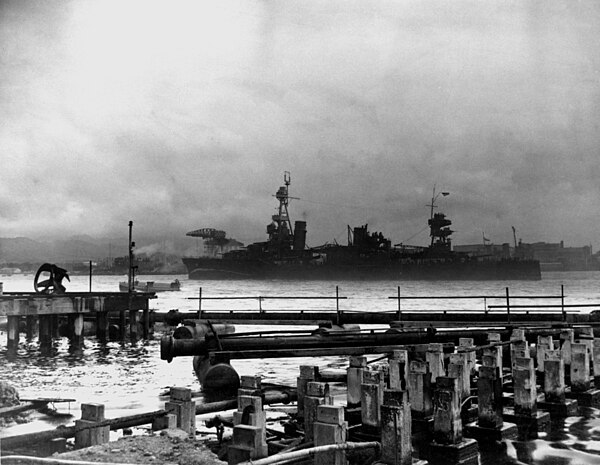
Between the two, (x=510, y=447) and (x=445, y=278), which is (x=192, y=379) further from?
(x=445, y=278)

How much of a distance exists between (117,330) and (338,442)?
2825 cm

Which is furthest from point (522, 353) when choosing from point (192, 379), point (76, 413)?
point (192, 379)

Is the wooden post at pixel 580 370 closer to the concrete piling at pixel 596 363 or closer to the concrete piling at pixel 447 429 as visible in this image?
the concrete piling at pixel 596 363

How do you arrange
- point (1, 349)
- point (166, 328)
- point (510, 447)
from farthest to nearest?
point (166, 328) < point (1, 349) < point (510, 447)

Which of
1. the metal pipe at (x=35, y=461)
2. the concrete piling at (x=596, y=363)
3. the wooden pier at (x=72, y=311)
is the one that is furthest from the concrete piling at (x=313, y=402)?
the wooden pier at (x=72, y=311)

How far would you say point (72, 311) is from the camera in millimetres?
27938

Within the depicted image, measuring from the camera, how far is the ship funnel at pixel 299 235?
144 m

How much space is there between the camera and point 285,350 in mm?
13828

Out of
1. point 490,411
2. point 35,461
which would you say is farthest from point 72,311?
point 35,461

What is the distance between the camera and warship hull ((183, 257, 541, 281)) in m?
139

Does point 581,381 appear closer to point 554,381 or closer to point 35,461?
point 554,381

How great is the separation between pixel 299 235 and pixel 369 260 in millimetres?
17879

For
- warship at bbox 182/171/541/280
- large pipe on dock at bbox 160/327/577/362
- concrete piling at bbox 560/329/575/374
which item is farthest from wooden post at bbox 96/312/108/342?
warship at bbox 182/171/541/280

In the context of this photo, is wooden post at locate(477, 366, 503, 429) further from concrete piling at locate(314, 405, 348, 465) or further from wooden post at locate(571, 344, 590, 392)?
concrete piling at locate(314, 405, 348, 465)
